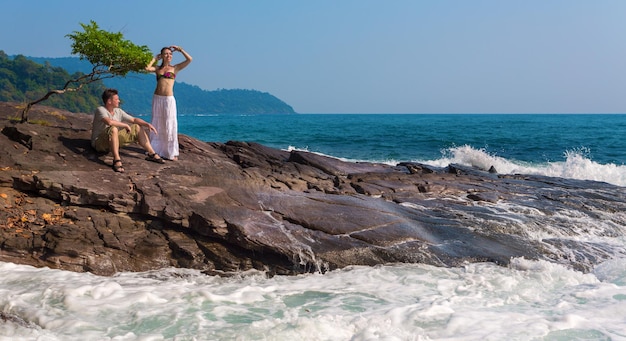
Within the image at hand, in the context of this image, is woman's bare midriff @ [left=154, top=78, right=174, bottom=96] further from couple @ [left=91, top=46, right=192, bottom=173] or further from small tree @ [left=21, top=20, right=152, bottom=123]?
small tree @ [left=21, top=20, right=152, bottom=123]

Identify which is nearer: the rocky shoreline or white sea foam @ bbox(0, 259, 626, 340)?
white sea foam @ bbox(0, 259, 626, 340)

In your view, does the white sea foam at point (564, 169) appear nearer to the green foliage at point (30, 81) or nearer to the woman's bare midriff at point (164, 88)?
the woman's bare midriff at point (164, 88)

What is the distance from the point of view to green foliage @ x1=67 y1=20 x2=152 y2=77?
1153 centimetres

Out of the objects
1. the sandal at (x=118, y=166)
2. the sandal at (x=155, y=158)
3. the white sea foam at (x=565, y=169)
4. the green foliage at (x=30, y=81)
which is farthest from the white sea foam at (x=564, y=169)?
the green foliage at (x=30, y=81)

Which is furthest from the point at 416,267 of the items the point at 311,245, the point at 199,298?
the point at 199,298

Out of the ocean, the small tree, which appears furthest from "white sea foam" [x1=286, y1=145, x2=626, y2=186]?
the ocean

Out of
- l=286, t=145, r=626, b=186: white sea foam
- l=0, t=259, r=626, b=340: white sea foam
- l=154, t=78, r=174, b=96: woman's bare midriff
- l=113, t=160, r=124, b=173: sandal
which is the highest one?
l=154, t=78, r=174, b=96: woman's bare midriff

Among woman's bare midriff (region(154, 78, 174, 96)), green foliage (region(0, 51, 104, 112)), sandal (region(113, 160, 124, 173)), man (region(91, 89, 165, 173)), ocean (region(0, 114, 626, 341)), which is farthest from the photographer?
green foliage (region(0, 51, 104, 112))

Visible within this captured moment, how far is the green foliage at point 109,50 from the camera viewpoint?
11.5 meters

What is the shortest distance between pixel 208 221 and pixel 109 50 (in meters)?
5.61

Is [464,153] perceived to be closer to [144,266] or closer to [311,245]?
[311,245]

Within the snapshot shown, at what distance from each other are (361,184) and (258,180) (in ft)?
9.71

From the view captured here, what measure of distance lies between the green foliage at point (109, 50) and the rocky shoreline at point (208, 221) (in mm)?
1963

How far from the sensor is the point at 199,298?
263 inches
